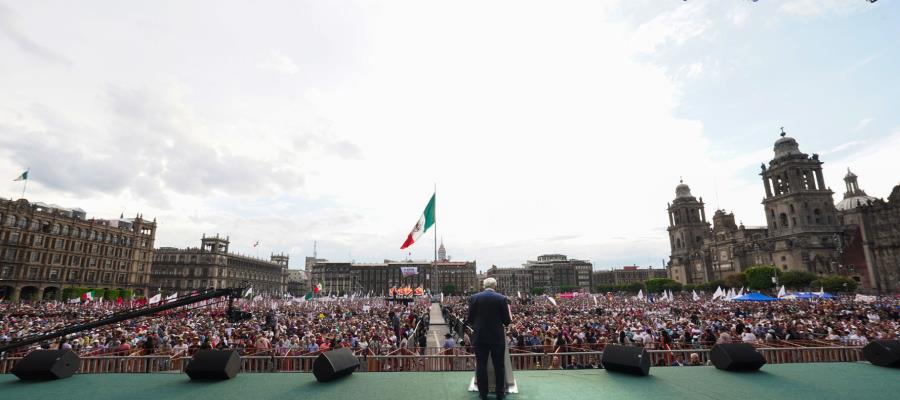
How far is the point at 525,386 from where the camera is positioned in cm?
625

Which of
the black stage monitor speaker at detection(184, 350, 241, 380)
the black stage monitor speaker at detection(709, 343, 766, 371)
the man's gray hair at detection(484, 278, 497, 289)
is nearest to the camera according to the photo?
the man's gray hair at detection(484, 278, 497, 289)

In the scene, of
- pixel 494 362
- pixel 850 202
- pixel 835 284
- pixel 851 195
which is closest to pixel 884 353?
pixel 494 362

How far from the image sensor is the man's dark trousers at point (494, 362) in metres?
5.21

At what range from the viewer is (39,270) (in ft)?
189

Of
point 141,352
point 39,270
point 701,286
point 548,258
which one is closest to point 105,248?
point 39,270

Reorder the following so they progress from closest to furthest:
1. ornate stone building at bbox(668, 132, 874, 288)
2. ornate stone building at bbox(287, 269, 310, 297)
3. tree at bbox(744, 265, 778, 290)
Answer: tree at bbox(744, 265, 778, 290), ornate stone building at bbox(668, 132, 874, 288), ornate stone building at bbox(287, 269, 310, 297)

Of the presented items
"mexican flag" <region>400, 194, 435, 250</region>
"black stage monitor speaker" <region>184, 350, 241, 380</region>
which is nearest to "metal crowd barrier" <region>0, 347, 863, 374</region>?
"black stage monitor speaker" <region>184, 350, 241, 380</region>

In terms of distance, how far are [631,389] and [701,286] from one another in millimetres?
86218

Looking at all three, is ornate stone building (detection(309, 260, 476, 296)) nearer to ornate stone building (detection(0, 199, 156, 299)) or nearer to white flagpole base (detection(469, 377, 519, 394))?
Result: ornate stone building (detection(0, 199, 156, 299))

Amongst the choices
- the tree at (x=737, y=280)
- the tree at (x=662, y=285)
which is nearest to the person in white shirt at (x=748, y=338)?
the tree at (x=737, y=280)

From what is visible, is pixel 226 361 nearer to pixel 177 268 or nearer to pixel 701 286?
pixel 701 286

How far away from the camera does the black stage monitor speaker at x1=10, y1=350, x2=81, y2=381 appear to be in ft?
21.1

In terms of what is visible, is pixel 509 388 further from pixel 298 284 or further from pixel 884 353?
pixel 298 284

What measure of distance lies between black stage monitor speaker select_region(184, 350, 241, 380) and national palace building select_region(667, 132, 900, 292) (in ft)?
264
